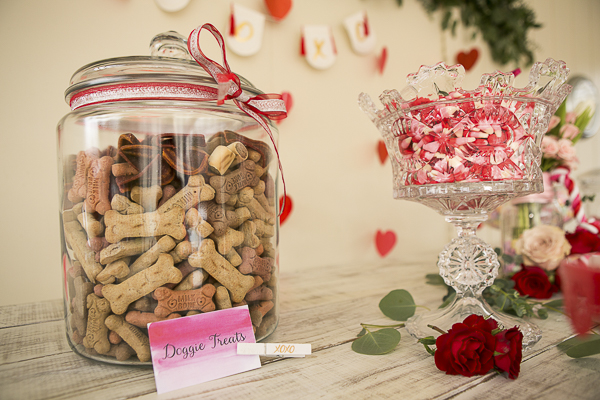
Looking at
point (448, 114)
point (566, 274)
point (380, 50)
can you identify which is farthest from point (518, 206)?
point (380, 50)

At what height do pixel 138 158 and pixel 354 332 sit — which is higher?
pixel 138 158

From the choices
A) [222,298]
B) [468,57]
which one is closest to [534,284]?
[222,298]

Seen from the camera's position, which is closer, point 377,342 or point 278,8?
point 377,342

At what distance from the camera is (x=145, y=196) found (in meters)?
0.50

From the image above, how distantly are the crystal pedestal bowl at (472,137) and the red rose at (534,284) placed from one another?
270mm

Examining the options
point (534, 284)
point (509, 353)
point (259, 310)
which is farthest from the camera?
point (534, 284)

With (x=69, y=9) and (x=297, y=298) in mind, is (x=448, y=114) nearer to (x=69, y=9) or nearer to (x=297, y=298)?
(x=297, y=298)

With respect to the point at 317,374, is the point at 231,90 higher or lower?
higher

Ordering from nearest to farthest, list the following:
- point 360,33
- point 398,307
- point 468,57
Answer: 1. point 398,307
2. point 360,33
3. point 468,57

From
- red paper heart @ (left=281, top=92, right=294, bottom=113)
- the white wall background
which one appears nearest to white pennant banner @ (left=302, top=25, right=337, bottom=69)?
the white wall background

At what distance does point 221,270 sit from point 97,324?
0.59ft

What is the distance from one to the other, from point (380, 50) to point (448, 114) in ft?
3.87

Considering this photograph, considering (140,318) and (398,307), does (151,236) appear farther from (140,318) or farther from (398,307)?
(398,307)

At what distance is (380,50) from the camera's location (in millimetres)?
1604
